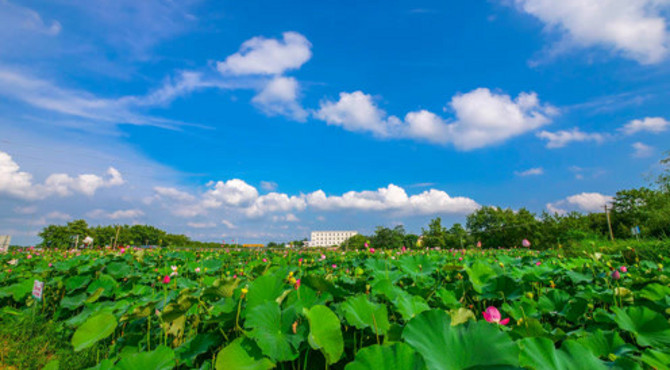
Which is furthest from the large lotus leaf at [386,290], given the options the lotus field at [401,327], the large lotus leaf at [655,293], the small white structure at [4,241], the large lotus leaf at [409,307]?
the small white structure at [4,241]

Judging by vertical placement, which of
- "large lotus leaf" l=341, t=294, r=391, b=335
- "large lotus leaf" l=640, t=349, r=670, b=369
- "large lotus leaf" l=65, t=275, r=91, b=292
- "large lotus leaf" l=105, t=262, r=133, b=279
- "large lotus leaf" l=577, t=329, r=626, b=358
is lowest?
"large lotus leaf" l=65, t=275, r=91, b=292

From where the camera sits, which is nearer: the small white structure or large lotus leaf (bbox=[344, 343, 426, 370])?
large lotus leaf (bbox=[344, 343, 426, 370])

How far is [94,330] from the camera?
159 centimetres

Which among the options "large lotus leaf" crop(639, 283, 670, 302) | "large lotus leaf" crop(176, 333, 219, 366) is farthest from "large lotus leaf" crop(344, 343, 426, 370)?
"large lotus leaf" crop(639, 283, 670, 302)

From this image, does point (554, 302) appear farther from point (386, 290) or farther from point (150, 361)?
point (150, 361)

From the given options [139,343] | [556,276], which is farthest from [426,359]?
[556,276]

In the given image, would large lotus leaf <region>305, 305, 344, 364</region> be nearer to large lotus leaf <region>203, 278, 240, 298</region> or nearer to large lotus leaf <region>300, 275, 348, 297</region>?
large lotus leaf <region>300, 275, 348, 297</region>

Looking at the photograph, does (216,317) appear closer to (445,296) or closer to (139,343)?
(139,343)

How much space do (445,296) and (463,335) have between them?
2.98 feet

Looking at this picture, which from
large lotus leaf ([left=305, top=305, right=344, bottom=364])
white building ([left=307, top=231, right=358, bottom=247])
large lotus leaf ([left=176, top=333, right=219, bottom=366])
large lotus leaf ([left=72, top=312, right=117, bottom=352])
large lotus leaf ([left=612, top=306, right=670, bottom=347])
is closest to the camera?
large lotus leaf ([left=305, top=305, right=344, bottom=364])

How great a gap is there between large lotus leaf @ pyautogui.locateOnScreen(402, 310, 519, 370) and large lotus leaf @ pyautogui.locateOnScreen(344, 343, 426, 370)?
2.5 inches

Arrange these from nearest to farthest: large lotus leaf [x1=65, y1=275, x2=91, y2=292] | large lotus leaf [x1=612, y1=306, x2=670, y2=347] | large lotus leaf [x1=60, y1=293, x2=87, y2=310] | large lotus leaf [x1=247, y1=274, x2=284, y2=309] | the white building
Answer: large lotus leaf [x1=612, y1=306, x2=670, y2=347] → large lotus leaf [x1=247, y1=274, x2=284, y2=309] → large lotus leaf [x1=60, y1=293, x2=87, y2=310] → large lotus leaf [x1=65, y1=275, x2=91, y2=292] → the white building

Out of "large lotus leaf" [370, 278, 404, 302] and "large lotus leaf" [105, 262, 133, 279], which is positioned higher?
"large lotus leaf" [370, 278, 404, 302]

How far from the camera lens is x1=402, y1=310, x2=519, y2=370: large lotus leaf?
76cm
